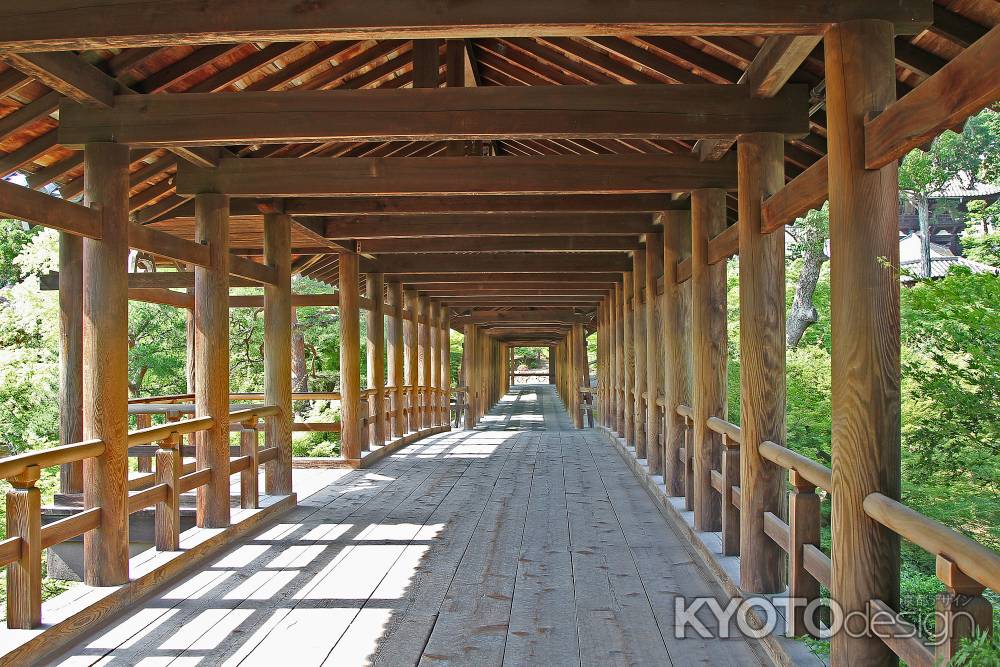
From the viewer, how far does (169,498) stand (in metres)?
5.07

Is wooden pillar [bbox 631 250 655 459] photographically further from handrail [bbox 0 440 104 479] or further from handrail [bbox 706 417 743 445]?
handrail [bbox 0 440 104 479]

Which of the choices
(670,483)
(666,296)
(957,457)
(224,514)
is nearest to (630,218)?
(666,296)

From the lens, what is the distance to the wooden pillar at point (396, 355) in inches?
499

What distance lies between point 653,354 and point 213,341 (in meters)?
4.41

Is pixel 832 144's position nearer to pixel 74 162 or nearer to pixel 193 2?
pixel 193 2

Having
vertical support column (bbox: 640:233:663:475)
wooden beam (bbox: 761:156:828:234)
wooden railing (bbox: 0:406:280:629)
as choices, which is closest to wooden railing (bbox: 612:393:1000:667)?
wooden beam (bbox: 761:156:828:234)

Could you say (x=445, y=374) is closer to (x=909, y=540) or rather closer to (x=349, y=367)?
(x=349, y=367)

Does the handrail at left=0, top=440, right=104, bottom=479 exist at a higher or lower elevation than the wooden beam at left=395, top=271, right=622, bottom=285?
lower

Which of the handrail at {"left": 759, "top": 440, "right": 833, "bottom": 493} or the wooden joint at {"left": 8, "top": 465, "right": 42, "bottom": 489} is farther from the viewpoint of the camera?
the wooden joint at {"left": 8, "top": 465, "right": 42, "bottom": 489}

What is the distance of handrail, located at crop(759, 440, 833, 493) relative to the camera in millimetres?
3128

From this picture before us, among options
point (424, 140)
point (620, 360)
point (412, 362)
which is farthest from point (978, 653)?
point (412, 362)

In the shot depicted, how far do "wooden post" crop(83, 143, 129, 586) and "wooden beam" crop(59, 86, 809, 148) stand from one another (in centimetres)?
21

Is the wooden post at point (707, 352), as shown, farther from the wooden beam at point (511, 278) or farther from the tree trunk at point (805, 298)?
the tree trunk at point (805, 298)

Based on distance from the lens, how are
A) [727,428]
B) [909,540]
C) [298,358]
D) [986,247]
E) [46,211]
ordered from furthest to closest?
[298,358] < [986,247] < [727,428] < [46,211] < [909,540]
